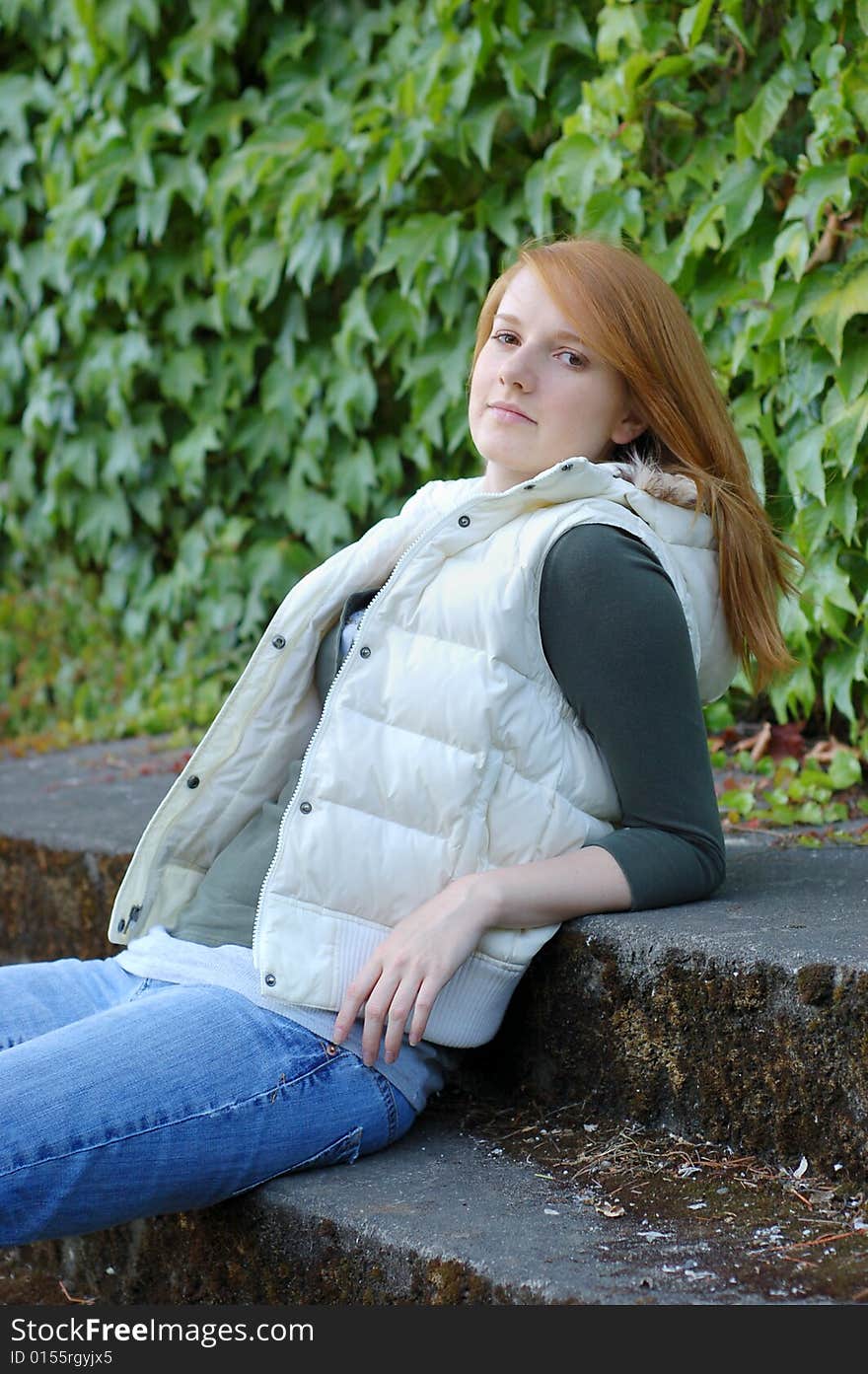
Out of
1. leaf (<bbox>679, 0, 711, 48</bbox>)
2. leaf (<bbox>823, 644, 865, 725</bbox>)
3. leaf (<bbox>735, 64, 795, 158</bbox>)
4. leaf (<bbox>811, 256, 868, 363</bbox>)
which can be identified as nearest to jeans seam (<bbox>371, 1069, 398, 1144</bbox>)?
leaf (<bbox>823, 644, 865, 725</bbox>)

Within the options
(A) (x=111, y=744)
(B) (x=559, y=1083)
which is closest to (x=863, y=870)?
(B) (x=559, y=1083)

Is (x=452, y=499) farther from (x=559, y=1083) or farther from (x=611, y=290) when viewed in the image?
(x=559, y=1083)

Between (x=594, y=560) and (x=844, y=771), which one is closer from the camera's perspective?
(x=594, y=560)

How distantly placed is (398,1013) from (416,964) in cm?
6

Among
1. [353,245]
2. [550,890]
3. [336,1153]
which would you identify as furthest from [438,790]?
[353,245]

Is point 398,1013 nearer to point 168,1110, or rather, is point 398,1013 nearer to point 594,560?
point 168,1110

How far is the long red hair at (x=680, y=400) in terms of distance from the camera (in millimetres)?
1913

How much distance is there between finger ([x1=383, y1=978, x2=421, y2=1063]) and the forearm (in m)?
0.11

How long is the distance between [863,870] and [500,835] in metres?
0.63

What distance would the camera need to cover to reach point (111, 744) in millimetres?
4129

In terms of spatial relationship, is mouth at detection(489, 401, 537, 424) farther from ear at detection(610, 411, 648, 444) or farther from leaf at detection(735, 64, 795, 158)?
leaf at detection(735, 64, 795, 158)

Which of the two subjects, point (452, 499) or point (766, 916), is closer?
point (766, 916)

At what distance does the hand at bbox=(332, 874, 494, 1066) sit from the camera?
167 cm

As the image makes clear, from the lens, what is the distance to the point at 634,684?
1737 millimetres
